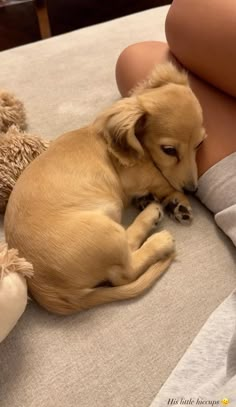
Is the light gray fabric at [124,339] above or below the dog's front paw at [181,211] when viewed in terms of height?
below

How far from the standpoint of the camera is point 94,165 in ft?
3.63

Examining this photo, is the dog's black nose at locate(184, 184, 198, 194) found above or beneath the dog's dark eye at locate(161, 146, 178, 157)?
beneath

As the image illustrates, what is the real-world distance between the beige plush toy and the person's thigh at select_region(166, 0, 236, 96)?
19.8 inches

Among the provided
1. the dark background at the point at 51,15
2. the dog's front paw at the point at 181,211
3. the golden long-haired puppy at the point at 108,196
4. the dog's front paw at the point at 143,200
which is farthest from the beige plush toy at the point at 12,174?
the dark background at the point at 51,15

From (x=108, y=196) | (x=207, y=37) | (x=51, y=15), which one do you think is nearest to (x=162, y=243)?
(x=108, y=196)

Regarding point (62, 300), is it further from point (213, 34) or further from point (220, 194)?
point (213, 34)

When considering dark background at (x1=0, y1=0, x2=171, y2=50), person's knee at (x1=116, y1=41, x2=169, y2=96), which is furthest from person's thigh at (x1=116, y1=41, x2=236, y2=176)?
dark background at (x1=0, y1=0, x2=171, y2=50)

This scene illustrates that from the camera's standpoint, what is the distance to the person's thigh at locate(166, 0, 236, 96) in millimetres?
1127

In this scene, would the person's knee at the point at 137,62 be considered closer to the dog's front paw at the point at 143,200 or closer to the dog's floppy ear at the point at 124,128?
the dog's floppy ear at the point at 124,128

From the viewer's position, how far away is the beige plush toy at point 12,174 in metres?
0.82

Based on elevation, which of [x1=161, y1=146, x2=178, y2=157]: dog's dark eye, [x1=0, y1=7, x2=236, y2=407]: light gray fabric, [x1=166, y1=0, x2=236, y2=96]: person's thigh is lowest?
[x1=0, y1=7, x2=236, y2=407]: light gray fabric

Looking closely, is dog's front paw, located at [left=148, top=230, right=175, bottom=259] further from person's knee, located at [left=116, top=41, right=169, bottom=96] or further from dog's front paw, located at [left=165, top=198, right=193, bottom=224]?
person's knee, located at [left=116, top=41, right=169, bottom=96]

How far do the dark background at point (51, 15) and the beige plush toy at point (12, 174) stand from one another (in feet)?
5.33

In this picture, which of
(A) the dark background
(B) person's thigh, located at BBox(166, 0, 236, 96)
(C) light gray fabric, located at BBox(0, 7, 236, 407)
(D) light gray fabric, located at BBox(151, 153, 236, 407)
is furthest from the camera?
(A) the dark background
